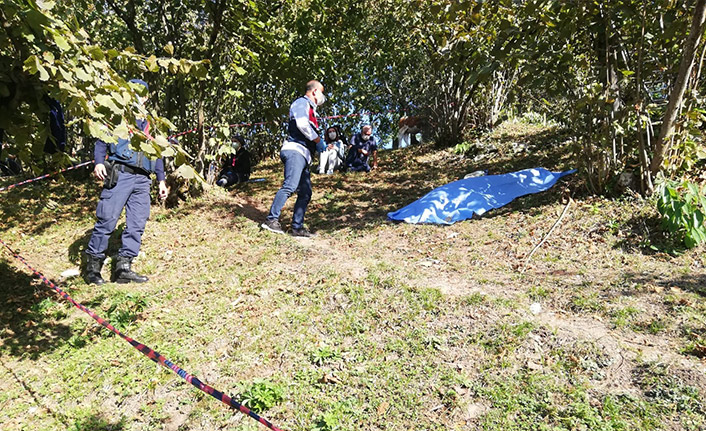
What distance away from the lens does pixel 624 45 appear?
513 centimetres

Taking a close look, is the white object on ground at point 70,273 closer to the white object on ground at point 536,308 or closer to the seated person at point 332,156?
the white object on ground at point 536,308

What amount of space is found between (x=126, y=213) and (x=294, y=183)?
204 centimetres

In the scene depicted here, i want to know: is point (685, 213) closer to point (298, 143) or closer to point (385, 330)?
point (385, 330)

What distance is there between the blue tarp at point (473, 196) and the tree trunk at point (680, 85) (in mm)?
1853

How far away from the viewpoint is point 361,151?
10758 millimetres

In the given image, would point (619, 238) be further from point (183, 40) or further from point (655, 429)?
point (183, 40)

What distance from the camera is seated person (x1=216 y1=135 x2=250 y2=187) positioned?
374 inches

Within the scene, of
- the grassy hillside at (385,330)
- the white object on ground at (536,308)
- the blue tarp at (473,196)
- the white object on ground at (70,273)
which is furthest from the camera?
the blue tarp at (473,196)

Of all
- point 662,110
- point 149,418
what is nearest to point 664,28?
point 662,110

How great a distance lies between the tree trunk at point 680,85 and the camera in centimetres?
419

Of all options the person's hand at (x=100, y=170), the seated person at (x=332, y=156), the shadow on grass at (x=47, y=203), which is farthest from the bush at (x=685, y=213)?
the seated person at (x=332, y=156)

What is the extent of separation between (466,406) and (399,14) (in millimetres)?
11976

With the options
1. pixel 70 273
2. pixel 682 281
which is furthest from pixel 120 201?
pixel 682 281

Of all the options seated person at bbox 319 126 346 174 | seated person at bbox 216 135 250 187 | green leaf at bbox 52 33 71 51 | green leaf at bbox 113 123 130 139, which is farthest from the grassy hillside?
seated person at bbox 319 126 346 174
